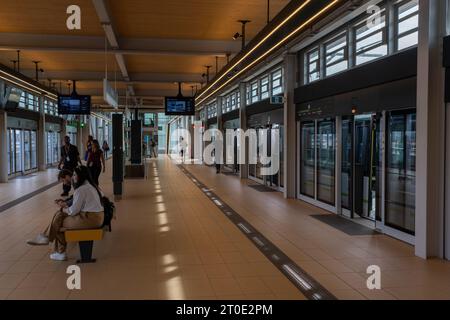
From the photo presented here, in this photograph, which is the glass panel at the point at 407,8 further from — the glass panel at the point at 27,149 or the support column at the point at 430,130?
the glass panel at the point at 27,149

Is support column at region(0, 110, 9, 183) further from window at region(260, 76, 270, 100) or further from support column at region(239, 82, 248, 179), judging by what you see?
window at region(260, 76, 270, 100)

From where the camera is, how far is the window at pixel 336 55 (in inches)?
331

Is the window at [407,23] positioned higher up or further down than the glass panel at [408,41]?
higher up

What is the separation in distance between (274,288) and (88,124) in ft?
96.5

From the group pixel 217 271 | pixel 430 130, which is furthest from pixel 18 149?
pixel 430 130

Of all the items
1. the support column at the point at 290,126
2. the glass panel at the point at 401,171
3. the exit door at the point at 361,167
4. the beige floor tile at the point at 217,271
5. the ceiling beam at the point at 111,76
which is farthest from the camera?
the ceiling beam at the point at 111,76

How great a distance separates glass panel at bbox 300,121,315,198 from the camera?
32.8ft

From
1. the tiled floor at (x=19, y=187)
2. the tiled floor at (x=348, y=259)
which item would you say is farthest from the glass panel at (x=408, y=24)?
the tiled floor at (x=19, y=187)

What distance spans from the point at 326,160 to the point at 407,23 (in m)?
3.49

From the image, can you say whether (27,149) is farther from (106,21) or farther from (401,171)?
(401,171)

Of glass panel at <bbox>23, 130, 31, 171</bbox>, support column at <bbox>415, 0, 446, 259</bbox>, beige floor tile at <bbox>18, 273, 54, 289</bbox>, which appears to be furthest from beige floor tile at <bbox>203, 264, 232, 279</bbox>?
glass panel at <bbox>23, 130, 31, 171</bbox>

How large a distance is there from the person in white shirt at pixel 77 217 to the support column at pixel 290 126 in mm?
6114
